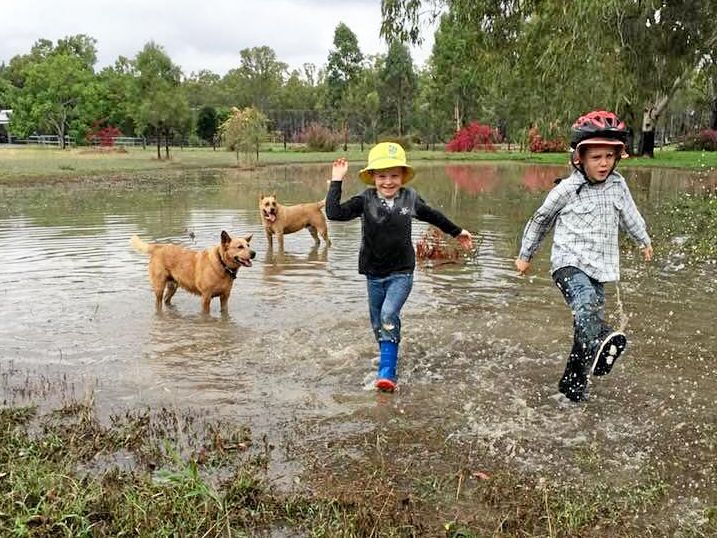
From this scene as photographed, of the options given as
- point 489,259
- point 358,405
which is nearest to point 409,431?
point 358,405

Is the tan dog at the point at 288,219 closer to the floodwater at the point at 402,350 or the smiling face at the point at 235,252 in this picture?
the floodwater at the point at 402,350

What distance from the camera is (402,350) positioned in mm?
6266

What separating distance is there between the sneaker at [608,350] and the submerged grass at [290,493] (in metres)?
1.03

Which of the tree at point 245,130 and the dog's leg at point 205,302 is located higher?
the tree at point 245,130

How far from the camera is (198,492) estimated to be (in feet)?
11.1

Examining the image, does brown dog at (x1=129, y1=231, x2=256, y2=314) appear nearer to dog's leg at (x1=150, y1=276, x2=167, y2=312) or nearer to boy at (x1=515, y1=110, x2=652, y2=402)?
dog's leg at (x1=150, y1=276, x2=167, y2=312)

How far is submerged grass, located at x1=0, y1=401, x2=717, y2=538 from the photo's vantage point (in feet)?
10.6

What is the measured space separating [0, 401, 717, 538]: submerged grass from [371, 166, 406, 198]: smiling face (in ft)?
6.16

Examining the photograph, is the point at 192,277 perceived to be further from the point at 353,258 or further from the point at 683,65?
the point at 683,65

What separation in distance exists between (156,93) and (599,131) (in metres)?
42.0

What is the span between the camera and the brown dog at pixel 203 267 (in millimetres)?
7418

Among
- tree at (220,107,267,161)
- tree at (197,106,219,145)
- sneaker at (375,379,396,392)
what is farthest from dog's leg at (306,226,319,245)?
tree at (197,106,219,145)

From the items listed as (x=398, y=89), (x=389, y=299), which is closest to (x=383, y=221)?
(x=389, y=299)

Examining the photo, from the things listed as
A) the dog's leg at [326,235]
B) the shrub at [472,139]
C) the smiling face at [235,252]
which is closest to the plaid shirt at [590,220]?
the smiling face at [235,252]
